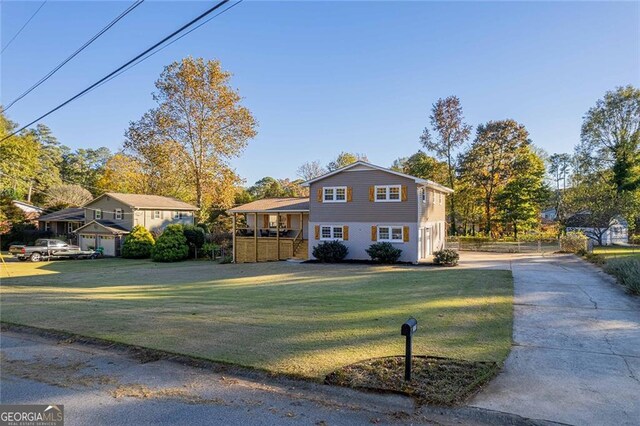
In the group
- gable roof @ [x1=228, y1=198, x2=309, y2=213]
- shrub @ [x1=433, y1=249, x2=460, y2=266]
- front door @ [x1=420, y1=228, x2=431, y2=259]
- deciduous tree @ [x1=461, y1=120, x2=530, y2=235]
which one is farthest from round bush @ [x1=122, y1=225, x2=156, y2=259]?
deciduous tree @ [x1=461, y1=120, x2=530, y2=235]

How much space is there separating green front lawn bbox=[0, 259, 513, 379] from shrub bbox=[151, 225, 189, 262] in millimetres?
15886

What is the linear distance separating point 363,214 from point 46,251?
26861mm

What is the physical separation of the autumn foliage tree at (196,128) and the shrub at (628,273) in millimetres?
32109

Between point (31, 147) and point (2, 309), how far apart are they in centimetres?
4012

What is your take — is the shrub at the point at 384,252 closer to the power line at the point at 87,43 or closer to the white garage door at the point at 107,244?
the power line at the point at 87,43

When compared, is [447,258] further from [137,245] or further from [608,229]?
[608,229]

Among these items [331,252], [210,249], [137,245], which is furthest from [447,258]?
[137,245]

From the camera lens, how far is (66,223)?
43.8 m

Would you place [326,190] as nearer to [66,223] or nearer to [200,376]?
[200,376]

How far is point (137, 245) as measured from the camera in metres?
32.6

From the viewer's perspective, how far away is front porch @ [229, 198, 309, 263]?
2653 cm

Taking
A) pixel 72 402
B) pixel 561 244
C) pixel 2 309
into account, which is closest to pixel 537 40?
pixel 72 402

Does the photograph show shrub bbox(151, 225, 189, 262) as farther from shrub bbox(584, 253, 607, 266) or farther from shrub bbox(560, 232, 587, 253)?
shrub bbox(560, 232, 587, 253)

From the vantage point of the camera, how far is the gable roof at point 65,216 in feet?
133
